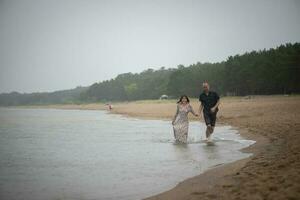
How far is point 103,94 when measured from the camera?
495 feet

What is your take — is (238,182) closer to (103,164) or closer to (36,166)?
(103,164)

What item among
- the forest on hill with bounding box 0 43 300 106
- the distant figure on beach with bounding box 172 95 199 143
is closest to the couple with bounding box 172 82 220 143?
the distant figure on beach with bounding box 172 95 199 143

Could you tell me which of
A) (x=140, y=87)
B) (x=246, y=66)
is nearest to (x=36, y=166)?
(x=246, y=66)

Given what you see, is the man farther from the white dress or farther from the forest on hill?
the forest on hill

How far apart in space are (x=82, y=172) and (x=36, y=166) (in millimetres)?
1759

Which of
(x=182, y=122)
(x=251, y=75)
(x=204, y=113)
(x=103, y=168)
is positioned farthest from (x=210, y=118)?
(x=251, y=75)

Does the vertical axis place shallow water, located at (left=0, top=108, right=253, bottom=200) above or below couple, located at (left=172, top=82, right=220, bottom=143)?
below

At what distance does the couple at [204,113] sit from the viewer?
12.2 m

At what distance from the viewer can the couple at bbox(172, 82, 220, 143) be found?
12.2m

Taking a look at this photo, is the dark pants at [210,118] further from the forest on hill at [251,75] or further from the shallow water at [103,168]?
the forest on hill at [251,75]

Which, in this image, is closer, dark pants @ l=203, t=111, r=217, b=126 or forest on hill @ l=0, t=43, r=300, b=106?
dark pants @ l=203, t=111, r=217, b=126

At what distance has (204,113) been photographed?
1234cm

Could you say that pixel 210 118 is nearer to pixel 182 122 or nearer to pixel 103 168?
pixel 182 122

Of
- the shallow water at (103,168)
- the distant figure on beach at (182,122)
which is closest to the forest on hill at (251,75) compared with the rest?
the distant figure on beach at (182,122)
